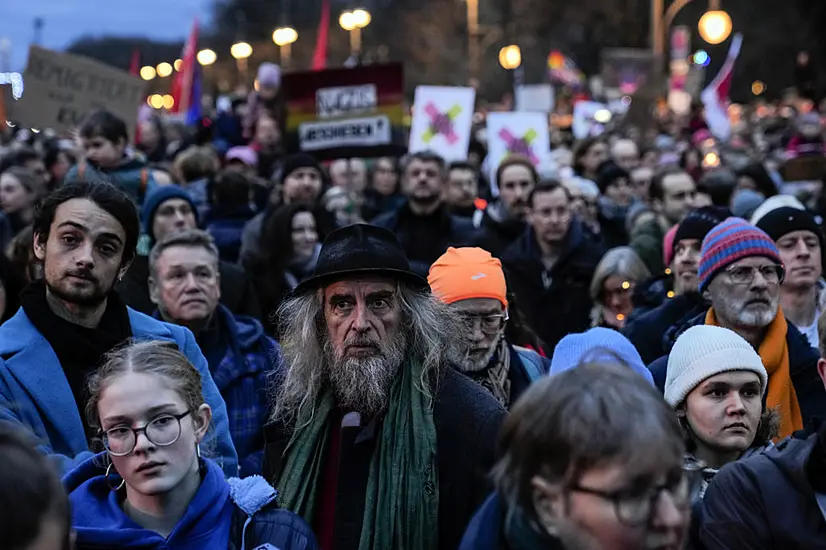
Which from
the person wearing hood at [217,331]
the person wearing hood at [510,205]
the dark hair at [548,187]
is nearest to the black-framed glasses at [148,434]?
the person wearing hood at [217,331]

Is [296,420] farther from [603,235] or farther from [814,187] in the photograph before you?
[814,187]

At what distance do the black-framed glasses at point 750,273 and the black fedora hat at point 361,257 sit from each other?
2.01m

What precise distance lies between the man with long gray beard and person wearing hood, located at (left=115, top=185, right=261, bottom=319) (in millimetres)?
2529

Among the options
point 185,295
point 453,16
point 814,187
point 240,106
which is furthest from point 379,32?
point 185,295

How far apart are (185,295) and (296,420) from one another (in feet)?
6.75

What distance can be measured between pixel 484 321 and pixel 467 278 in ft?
0.71

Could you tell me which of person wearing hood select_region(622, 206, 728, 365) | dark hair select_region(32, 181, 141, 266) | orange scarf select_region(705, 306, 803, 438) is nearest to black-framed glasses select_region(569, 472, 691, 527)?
dark hair select_region(32, 181, 141, 266)

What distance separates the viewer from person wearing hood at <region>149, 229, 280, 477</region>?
5816 mm

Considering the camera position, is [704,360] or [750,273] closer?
[704,360]

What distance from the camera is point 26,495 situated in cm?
232

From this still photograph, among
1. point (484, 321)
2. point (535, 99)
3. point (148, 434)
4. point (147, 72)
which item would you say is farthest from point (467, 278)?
point (147, 72)

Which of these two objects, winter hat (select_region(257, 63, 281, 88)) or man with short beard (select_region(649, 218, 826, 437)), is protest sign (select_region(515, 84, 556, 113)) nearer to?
winter hat (select_region(257, 63, 281, 88))

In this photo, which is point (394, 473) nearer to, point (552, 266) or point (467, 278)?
point (467, 278)

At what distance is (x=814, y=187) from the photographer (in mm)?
13000
